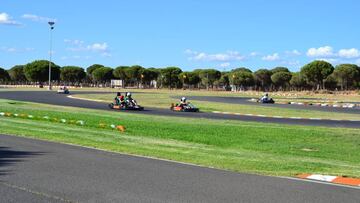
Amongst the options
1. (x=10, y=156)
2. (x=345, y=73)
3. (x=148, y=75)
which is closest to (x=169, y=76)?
(x=148, y=75)

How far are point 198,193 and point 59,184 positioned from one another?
2298 millimetres

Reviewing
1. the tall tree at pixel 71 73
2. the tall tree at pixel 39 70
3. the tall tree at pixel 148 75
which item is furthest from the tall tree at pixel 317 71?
the tall tree at pixel 71 73

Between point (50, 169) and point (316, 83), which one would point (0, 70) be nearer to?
point (316, 83)

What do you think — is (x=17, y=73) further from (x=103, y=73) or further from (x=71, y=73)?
(x=103, y=73)

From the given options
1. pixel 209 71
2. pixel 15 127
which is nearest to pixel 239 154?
pixel 15 127

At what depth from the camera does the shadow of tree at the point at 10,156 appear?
1082 cm

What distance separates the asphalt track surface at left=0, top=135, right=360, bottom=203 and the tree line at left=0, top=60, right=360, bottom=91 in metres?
113

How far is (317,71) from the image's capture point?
393 feet

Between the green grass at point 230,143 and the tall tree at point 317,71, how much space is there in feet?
328

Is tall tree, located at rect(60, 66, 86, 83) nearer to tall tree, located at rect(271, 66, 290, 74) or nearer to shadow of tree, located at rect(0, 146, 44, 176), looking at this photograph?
tall tree, located at rect(271, 66, 290, 74)

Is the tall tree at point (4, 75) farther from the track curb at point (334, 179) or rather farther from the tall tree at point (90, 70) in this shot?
the track curb at point (334, 179)

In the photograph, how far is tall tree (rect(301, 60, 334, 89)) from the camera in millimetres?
118500

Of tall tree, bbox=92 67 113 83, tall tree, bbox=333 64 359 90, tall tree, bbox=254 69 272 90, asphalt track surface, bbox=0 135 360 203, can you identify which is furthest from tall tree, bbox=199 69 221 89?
asphalt track surface, bbox=0 135 360 203

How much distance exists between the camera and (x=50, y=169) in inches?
398
